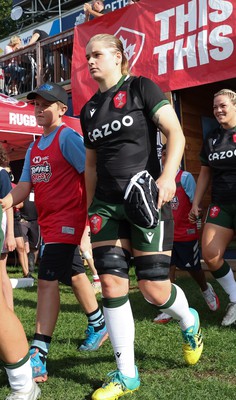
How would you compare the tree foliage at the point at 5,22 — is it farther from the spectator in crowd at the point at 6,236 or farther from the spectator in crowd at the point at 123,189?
the spectator in crowd at the point at 123,189

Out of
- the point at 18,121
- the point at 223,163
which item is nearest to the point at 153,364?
the point at 223,163

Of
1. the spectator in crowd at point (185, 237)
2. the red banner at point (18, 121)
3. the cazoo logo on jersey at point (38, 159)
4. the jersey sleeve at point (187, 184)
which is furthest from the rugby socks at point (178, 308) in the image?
the red banner at point (18, 121)

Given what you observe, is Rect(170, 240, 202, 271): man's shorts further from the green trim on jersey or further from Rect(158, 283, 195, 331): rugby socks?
the green trim on jersey

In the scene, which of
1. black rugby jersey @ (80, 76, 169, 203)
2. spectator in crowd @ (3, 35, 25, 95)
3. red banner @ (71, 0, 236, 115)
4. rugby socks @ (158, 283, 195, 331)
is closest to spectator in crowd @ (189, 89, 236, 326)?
rugby socks @ (158, 283, 195, 331)

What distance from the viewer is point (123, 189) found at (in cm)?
268

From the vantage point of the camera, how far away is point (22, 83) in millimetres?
12375

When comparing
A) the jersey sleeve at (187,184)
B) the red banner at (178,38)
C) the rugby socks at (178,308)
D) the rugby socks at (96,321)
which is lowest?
the rugby socks at (96,321)

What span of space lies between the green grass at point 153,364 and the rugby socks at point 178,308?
311 millimetres

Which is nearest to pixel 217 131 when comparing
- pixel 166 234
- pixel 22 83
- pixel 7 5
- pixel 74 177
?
pixel 74 177

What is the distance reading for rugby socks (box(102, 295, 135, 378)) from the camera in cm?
259

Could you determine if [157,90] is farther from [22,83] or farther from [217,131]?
[22,83]

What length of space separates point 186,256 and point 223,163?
128 centimetres

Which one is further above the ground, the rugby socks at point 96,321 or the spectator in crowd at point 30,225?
the rugby socks at point 96,321

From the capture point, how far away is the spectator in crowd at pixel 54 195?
3.18 m
